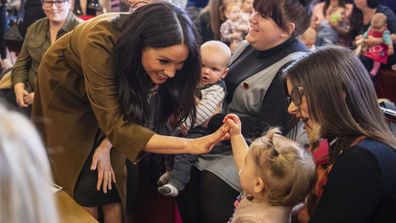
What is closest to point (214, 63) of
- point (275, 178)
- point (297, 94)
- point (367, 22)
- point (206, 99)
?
point (206, 99)

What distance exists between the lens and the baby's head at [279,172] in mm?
1529

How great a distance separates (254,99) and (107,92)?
0.72 metres

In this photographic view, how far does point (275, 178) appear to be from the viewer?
1.54 m

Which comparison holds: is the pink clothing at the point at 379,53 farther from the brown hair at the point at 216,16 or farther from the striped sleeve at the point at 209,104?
the striped sleeve at the point at 209,104

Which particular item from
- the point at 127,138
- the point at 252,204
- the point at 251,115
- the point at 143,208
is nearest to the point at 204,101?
the point at 251,115

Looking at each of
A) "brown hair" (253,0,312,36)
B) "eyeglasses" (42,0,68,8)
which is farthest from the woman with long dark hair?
"eyeglasses" (42,0,68,8)

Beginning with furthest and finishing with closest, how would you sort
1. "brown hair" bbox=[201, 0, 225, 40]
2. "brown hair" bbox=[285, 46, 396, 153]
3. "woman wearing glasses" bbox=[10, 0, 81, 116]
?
"brown hair" bbox=[201, 0, 225, 40] → "woman wearing glasses" bbox=[10, 0, 81, 116] → "brown hair" bbox=[285, 46, 396, 153]

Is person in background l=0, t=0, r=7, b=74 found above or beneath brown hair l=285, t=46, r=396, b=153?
beneath

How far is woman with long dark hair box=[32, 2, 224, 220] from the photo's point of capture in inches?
69.9

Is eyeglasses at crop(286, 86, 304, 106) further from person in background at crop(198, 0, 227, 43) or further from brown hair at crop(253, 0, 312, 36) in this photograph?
person in background at crop(198, 0, 227, 43)

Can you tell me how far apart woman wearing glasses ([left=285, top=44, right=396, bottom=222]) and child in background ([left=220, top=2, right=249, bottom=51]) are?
2122mm

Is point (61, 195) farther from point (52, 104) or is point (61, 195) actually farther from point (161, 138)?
point (161, 138)

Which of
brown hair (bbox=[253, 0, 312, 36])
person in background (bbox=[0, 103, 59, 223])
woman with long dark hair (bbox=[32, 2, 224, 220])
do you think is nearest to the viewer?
person in background (bbox=[0, 103, 59, 223])

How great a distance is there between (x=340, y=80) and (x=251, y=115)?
78 centimetres
